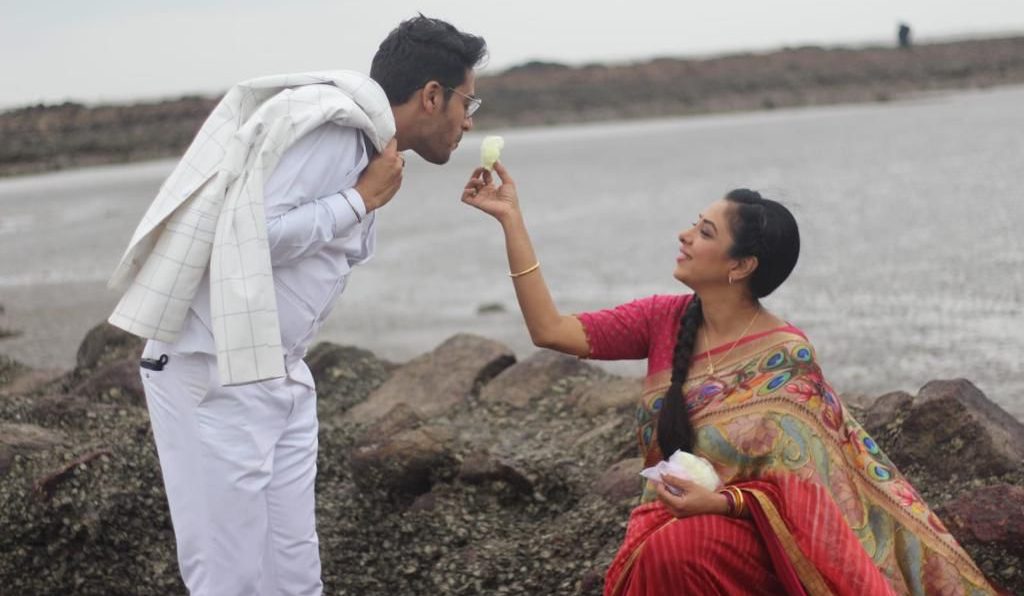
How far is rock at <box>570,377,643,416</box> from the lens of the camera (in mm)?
6555

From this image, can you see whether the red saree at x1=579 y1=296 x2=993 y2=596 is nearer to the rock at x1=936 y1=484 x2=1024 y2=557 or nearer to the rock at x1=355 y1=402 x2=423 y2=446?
the rock at x1=936 y1=484 x2=1024 y2=557

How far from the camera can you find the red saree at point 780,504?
346 cm

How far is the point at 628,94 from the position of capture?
4847 centimetres

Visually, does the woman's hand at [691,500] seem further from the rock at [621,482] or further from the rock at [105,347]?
the rock at [105,347]

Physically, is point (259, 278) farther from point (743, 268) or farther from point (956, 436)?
point (956, 436)

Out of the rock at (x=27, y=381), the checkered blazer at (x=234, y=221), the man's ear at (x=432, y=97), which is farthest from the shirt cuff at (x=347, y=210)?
the rock at (x=27, y=381)

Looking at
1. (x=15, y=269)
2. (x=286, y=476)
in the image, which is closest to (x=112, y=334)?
(x=286, y=476)

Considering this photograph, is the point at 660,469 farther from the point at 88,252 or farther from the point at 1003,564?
the point at 88,252

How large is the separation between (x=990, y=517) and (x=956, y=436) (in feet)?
2.31

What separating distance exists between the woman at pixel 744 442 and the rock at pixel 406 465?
5.94 feet

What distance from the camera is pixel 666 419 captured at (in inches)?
148

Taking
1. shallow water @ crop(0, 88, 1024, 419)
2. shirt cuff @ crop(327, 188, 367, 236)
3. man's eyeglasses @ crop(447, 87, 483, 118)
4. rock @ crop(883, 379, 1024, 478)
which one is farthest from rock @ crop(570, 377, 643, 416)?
shirt cuff @ crop(327, 188, 367, 236)

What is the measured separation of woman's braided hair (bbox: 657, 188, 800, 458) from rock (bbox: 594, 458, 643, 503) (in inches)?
56.6

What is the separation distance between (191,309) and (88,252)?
15175 millimetres
